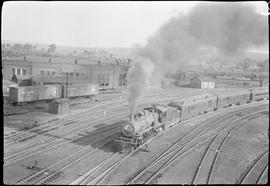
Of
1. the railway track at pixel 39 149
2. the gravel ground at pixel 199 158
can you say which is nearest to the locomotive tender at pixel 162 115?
the gravel ground at pixel 199 158

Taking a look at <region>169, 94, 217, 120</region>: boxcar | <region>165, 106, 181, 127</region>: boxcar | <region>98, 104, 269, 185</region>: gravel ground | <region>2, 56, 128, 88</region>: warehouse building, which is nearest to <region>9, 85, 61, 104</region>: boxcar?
<region>2, 56, 128, 88</region>: warehouse building

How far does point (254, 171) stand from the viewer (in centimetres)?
1409

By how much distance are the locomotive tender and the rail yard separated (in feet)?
1.68

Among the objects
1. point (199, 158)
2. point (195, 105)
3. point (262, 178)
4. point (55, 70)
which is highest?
point (55, 70)

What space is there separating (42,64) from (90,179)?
2949cm

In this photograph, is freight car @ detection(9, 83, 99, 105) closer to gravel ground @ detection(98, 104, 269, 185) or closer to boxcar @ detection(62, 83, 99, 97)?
boxcar @ detection(62, 83, 99, 97)

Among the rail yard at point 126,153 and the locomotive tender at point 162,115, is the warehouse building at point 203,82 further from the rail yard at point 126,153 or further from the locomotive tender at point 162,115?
the rail yard at point 126,153

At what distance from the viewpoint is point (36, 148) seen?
14906 mm

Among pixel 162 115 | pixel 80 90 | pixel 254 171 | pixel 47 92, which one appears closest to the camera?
pixel 254 171

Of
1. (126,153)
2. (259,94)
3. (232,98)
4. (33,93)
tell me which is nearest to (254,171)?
(126,153)

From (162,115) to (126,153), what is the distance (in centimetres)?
410

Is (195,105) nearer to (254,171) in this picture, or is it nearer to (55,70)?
(254,171)

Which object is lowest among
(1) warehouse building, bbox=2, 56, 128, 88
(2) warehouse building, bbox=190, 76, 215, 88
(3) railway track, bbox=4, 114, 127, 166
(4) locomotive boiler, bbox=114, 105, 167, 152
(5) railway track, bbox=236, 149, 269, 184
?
(5) railway track, bbox=236, 149, 269, 184

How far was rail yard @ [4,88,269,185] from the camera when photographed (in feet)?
39.6
